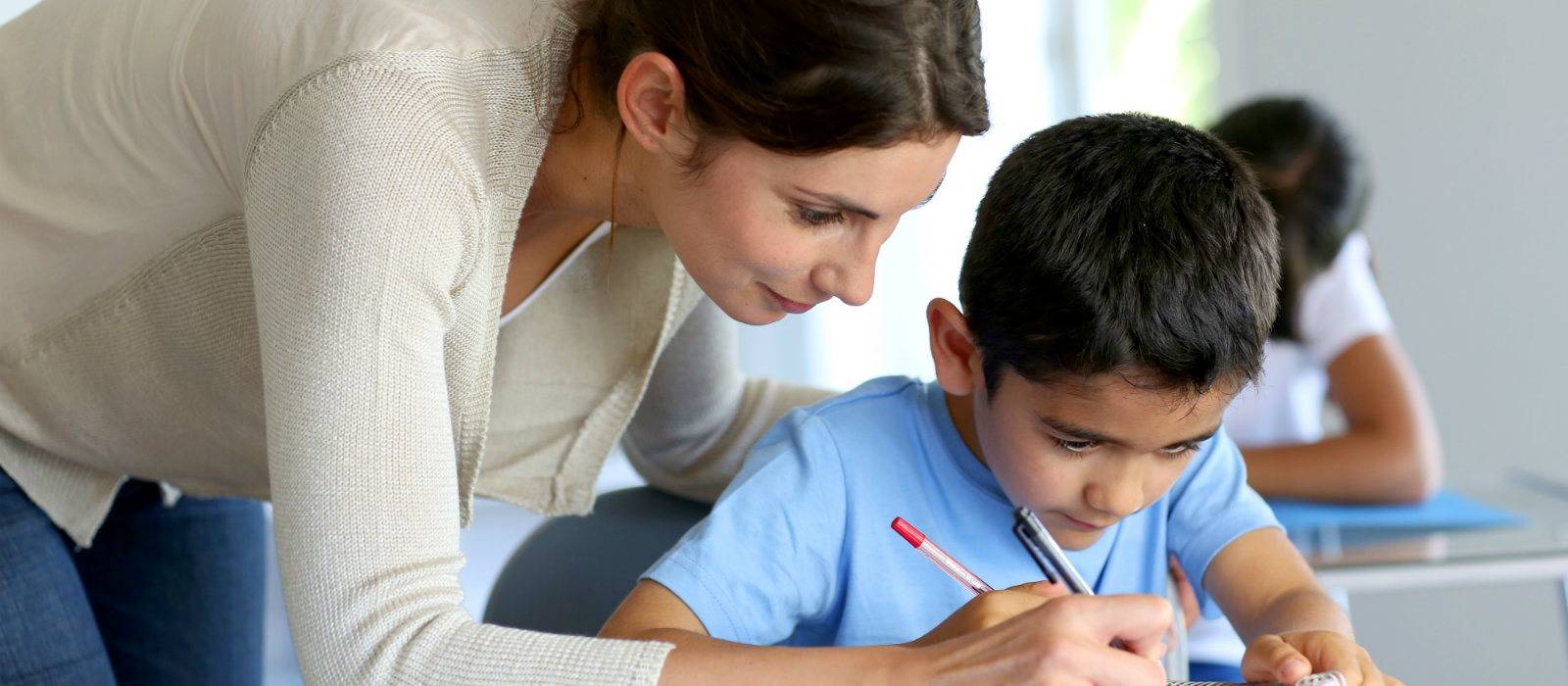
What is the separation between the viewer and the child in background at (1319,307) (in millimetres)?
1686

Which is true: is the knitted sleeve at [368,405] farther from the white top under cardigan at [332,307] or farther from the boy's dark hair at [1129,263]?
the boy's dark hair at [1129,263]

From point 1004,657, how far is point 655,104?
396 mm

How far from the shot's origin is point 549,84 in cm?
82

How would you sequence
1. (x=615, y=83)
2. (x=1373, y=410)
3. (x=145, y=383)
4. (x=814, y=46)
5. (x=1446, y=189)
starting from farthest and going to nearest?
(x=1446, y=189)
(x=1373, y=410)
(x=145, y=383)
(x=615, y=83)
(x=814, y=46)

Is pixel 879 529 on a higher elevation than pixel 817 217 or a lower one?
lower

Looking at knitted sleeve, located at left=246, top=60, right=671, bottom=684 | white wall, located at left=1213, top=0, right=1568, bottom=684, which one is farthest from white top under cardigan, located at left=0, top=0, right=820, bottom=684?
white wall, located at left=1213, top=0, right=1568, bottom=684

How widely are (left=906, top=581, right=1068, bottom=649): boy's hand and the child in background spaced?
3.25 feet

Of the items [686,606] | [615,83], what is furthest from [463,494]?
[615,83]

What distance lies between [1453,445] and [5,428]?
8.42ft

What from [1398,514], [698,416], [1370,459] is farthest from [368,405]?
[1370,459]

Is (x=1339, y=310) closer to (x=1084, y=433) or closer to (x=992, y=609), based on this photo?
(x=1084, y=433)

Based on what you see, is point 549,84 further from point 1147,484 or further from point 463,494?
point 1147,484

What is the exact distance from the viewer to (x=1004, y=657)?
2.01ft

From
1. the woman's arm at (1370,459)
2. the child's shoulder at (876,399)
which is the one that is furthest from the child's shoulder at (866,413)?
the woman's arm at (1370,459)
